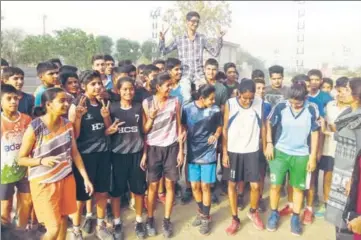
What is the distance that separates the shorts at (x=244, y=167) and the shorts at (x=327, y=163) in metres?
1.01

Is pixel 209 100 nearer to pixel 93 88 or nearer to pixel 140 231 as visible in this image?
pixel 93 88

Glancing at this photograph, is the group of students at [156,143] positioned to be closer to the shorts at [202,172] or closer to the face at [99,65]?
the shorts at [202,172]

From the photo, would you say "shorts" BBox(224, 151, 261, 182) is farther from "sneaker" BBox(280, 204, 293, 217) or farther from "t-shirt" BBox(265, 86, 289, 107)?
"t-shirt" BBox(265, 86, 289, 107)

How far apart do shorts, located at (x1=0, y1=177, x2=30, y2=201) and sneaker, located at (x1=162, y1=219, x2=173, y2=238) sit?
4.97ft

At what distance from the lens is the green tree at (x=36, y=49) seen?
Result: 2280cm

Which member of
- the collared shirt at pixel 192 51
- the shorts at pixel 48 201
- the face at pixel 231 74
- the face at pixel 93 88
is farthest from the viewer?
the collared shirt at pixel 192 51

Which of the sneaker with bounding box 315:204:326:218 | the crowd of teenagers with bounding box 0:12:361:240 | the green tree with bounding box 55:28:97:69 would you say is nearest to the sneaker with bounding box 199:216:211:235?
the crowd of teenagers with bounding box 0:12:361:240

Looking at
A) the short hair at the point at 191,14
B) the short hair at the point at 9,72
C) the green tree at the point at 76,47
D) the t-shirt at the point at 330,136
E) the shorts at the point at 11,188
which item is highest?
the green tree at the point at 76,47

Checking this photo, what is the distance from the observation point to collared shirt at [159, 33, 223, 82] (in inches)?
213

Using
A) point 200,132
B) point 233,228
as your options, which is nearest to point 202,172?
point 200,132

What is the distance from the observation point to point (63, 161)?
3080mm

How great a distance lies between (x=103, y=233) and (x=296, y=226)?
7.11 ft

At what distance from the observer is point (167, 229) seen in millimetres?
3914

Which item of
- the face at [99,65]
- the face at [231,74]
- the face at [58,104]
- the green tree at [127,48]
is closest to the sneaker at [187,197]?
the face at [231,74]
